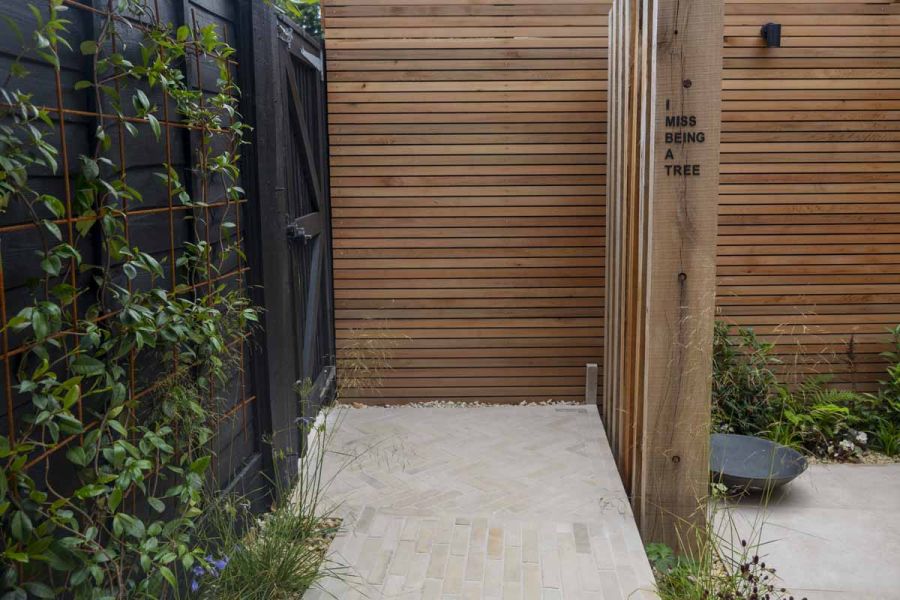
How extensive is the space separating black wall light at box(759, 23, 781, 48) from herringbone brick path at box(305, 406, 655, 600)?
257 centimetres

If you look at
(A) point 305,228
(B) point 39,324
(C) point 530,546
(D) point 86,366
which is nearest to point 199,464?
(D) point 86,366

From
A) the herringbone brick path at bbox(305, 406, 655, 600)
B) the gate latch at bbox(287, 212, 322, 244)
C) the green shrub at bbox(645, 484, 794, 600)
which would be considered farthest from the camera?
the gate latch at bbox(287, 212, 322, 244)

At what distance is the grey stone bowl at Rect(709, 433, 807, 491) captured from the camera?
398cm

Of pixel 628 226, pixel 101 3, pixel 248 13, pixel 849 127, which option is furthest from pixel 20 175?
pixel 849 127

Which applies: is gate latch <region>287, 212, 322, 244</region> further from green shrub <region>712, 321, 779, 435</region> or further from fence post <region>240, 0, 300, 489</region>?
green shrub <region>712, 321, 779, 435</region>

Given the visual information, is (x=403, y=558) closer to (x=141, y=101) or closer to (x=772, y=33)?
(x=141, y=101)

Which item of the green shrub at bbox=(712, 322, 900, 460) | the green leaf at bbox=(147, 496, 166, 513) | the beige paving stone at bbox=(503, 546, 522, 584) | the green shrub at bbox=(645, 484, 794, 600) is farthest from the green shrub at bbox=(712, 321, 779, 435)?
the green leaf at bbox=(147, 496, 166, 513)

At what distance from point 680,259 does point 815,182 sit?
8.18ft

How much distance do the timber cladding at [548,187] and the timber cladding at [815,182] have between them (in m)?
0.01

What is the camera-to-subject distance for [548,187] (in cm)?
527

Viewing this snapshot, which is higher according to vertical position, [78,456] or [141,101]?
[141,101]

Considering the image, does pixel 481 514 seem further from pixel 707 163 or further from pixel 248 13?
pixel 248 13

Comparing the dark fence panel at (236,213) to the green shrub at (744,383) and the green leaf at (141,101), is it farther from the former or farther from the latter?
the green shrub at (744,383)

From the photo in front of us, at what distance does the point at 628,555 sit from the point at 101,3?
2.70 metres
